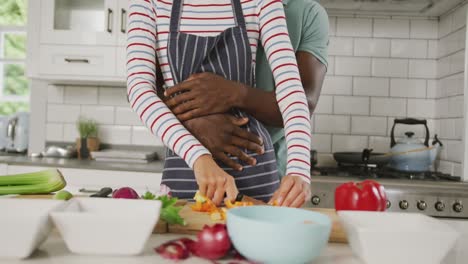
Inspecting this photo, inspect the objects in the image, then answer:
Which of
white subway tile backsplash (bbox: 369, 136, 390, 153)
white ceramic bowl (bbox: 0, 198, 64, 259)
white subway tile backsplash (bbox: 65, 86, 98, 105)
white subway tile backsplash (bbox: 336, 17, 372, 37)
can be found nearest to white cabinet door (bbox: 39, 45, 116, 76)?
white subway tile backsplash (bbox: 65, 86, 98, 105)

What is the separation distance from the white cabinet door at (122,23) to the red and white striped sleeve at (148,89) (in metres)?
1.21

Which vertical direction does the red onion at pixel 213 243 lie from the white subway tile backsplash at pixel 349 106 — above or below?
below

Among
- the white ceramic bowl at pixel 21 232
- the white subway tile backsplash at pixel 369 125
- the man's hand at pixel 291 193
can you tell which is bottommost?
the white ceramic bowl at pixel 21 232

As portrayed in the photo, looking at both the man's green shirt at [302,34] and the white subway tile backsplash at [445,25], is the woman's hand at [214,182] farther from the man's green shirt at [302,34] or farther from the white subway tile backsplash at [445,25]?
the white subway tile backsplash at [445,25]

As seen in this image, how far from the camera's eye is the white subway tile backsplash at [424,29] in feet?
8.16

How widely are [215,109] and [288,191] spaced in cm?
33

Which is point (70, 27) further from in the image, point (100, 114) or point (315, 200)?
point (315, 200)

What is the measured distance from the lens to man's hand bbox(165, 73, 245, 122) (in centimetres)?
116

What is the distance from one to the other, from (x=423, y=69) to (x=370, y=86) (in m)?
0.28

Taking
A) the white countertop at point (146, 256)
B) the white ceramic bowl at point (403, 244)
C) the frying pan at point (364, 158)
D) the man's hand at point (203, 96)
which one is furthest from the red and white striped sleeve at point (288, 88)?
the frying pan at point (364, 158)

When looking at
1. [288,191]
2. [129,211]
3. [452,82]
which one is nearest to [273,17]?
[288,191]

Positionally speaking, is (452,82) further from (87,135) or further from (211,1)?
(87,135)

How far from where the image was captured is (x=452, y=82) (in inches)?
90.0

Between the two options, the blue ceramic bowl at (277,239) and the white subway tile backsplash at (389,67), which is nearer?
the blue ceramic bowl at (277,239)
